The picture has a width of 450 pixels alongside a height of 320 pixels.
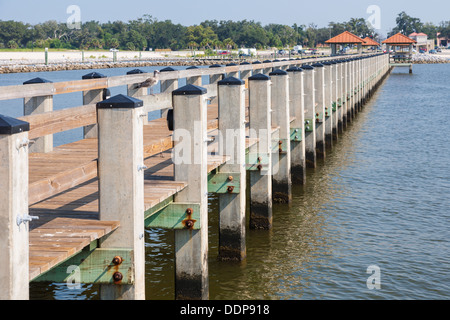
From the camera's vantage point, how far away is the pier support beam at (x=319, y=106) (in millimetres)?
18672

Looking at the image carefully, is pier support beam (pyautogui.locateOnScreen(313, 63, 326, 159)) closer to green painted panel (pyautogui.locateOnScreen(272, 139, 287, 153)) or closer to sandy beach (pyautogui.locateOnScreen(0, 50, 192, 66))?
green painted panel (pyautogui.locateOnScreen(272, 139, 287, 153))

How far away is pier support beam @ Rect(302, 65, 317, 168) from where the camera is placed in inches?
657

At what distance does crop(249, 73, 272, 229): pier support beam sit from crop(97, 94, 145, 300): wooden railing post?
17.9 ft

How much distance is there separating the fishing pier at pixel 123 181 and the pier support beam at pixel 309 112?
3.90 meters

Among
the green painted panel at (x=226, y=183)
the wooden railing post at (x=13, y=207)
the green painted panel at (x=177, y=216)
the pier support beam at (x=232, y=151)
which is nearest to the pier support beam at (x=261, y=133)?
the pier support beam at (x=232, y=151)

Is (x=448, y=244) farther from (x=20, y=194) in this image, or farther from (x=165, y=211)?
(x=20, y=194)

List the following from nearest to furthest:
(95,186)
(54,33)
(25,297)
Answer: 1. (25,297)
2. (95,186)
3. (54,33)

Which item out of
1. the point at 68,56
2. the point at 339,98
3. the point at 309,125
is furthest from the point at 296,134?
the point at 68,56

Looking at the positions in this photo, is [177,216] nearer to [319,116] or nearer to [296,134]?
[296,134]

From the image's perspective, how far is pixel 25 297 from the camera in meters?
4.37

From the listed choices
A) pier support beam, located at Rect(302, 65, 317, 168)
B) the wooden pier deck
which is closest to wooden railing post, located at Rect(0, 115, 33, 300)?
the wooden pier deck
